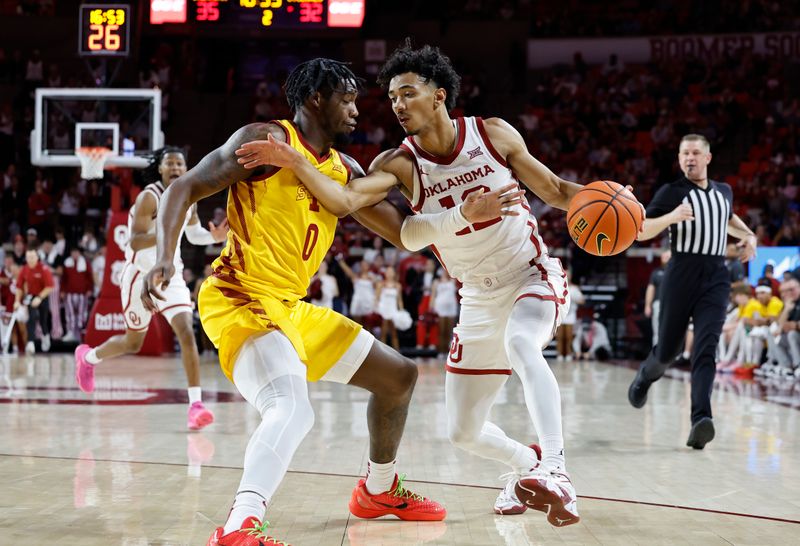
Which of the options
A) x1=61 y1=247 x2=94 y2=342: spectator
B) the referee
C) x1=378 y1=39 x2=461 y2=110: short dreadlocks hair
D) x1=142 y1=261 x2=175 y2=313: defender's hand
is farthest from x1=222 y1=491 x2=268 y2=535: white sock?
x1=61 y1=247 x2=94 y2=342: spectator

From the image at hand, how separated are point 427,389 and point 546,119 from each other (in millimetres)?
13366

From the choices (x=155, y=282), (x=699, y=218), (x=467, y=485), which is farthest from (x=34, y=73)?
(x=155, y=282)

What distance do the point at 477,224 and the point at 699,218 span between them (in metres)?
2.50

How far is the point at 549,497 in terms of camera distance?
3305mm

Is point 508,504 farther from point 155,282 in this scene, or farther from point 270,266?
point 155,282

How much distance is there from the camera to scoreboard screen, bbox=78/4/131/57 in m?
13.8

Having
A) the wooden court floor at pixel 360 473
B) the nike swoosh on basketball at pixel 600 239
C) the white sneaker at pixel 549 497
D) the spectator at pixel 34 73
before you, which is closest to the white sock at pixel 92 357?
the wooden court floor at pixel 360 473

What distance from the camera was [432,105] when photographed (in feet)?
13.8

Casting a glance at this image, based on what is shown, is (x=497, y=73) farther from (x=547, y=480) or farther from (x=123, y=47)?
(x=547, y=480)

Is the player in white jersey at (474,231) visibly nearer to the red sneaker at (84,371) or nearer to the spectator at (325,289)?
the red sneaker at (84,371)

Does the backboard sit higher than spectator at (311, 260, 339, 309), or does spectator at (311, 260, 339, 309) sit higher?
the backboard

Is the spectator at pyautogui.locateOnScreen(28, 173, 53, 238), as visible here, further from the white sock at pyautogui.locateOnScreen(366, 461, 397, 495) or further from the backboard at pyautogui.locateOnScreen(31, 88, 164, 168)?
the white sock at pyautogui.locateOnScreen(366, 461, 397, 495)

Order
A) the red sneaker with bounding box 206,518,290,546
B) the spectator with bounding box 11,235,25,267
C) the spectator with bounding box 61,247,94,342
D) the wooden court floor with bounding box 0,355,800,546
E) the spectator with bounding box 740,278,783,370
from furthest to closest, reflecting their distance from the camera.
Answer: the spectator with bounding box 11,235,25,267
the spectator with bounding box 61,247,94,342
the spectator with bounding box 740,278,783,370
the wooden court floor with bounding box 0,355,800,546
the red sneaker with bounding box 206,518,290,546

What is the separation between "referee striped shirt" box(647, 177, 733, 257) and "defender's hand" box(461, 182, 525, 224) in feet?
8.57
